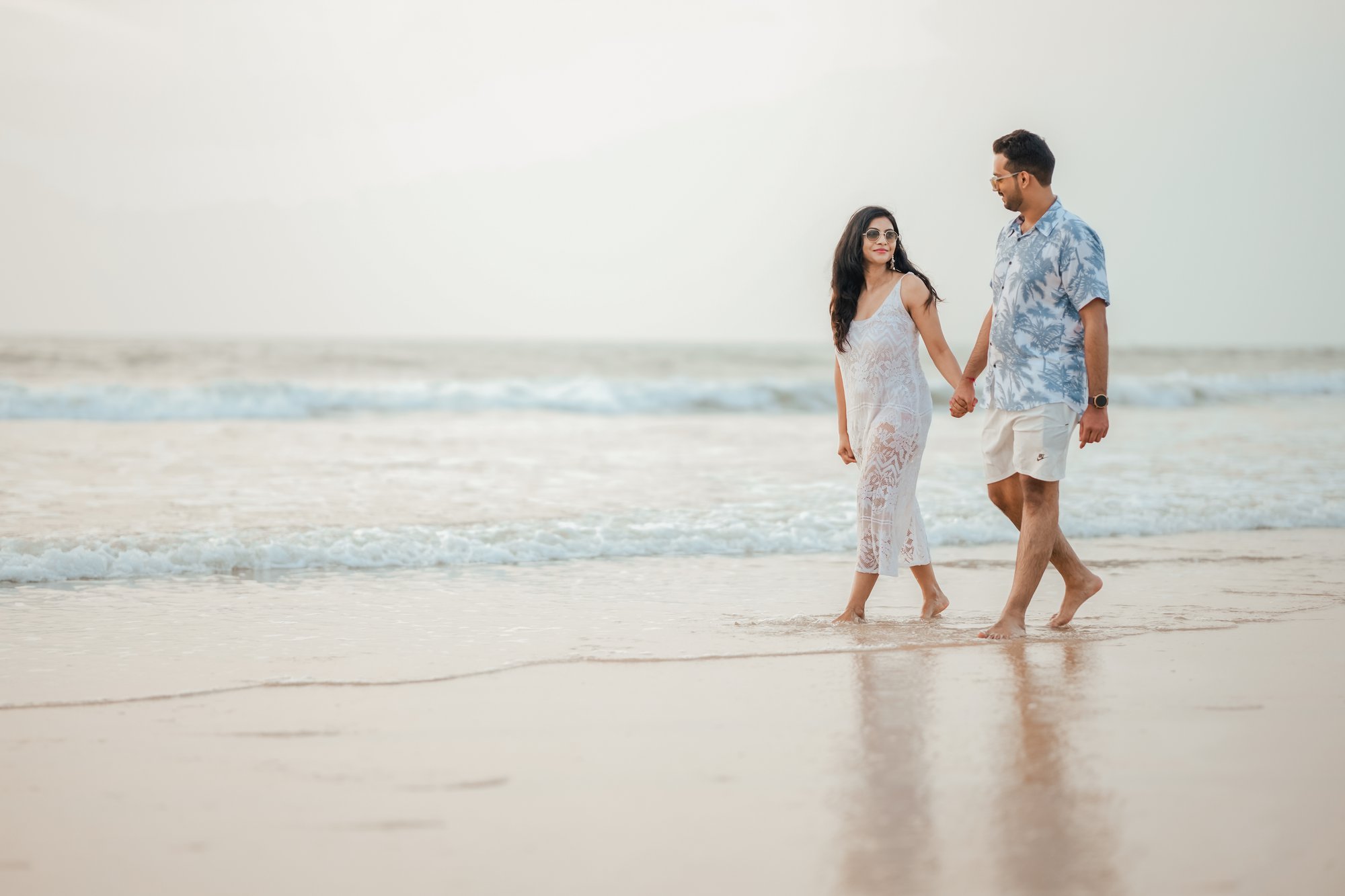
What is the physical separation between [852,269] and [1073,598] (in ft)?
5.48

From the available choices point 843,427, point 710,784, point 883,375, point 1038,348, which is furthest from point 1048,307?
point 710,784

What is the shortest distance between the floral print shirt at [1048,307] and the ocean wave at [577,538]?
277 cm

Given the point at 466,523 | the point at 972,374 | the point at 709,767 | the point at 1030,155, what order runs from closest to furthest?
the point at 709,767 < the point at 1030,155 < the point at 972,374 < the point at 466,523

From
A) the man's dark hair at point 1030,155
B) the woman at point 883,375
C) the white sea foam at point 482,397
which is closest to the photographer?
the man's dark hair at point 1030,155

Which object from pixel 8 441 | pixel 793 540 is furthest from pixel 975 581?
pixel 8 441

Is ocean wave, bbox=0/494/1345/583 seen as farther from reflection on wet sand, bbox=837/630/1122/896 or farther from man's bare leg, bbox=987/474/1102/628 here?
reflection on wet sand, bbox=837/630/1122/896

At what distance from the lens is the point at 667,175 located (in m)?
30.4

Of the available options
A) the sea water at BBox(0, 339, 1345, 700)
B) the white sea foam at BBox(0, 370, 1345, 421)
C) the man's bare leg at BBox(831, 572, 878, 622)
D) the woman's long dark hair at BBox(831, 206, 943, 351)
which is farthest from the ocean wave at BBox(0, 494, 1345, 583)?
the white sea foam at BBox(0, 370, 1345, 421)

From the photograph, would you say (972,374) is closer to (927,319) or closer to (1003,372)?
(1003,372)

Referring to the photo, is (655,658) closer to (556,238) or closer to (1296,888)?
(1296,888)

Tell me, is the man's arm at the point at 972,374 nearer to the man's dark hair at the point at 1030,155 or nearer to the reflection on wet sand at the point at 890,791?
the man's dark hair at the point at 1030,155

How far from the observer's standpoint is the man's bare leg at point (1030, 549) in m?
4.36

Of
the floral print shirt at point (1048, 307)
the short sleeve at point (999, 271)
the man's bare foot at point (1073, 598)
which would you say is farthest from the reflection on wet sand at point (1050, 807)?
the short sleeve at point (999, 271)

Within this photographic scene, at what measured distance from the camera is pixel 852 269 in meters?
4.75
